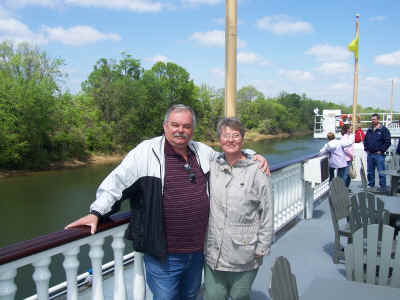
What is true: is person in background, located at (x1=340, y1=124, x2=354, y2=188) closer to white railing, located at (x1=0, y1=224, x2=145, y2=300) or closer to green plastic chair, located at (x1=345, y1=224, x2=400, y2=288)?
green plastic chair, located at (x1=345, y1=224, x2=400, y2=288)

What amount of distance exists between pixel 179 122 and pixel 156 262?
0.74 m

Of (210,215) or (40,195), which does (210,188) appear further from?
(40,195)

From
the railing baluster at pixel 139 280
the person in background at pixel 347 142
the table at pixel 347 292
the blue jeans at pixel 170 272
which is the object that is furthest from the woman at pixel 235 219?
the person in background at pixel 347 142

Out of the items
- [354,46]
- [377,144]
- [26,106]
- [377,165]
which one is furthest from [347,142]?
[26,106]

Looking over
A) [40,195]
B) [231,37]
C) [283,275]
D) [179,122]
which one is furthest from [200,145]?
[40,195]

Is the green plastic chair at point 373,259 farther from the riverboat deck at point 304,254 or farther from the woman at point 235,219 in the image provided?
the woman at point 235,219

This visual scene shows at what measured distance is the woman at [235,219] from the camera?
5.89ft

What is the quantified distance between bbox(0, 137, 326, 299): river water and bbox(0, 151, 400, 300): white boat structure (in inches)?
340

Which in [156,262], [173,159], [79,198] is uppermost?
[173,159]

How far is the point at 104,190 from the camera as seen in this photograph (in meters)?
1.63

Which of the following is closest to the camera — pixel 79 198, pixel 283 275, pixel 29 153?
pixel 283 275

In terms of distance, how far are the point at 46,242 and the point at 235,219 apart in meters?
0.92

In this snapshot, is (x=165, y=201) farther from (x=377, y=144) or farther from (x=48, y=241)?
(x=377, y=144)

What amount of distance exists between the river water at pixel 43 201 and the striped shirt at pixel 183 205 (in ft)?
34.0
